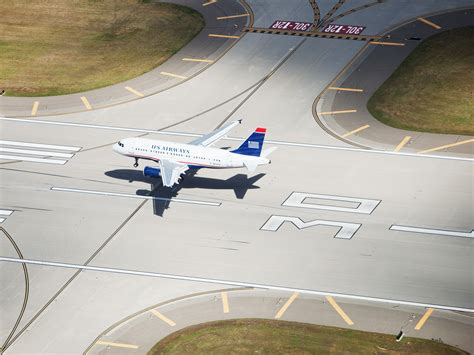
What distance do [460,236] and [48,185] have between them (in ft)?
160

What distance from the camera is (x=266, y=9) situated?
515 feet

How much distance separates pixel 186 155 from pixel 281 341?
30.8m

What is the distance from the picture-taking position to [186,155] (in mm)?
110188

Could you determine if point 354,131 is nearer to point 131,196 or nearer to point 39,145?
point 131,196

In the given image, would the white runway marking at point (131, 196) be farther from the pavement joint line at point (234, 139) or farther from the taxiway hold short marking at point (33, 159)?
the pavement joint line at point (234, 139)

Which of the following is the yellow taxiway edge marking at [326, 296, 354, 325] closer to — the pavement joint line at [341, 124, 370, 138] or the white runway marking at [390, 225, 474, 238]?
the white runway marking at [390, 225, 474, 238]

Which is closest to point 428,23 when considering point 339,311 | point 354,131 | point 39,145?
point 354,131

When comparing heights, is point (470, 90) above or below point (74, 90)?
above

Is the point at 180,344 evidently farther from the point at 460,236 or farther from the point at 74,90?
the point at 74,90

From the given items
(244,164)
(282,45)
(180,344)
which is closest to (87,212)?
(244,164)

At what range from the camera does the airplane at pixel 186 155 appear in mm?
107875

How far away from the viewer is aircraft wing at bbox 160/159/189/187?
10675 centimetres

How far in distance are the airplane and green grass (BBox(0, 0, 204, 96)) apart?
2755cm

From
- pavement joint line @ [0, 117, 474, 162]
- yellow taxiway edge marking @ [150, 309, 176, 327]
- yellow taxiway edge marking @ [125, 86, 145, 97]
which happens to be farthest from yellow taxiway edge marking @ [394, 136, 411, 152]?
yellow taxiway edge marking @ [150, 309, 176, 327]
